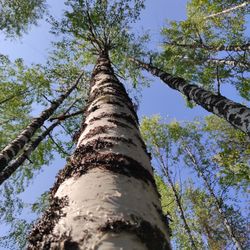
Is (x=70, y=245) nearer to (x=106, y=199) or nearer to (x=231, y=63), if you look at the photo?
(x=106, y=199)

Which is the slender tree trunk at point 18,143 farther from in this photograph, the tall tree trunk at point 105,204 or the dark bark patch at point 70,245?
the dark bark patch at point 70,245

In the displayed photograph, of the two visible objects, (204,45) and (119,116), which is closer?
(119,116)

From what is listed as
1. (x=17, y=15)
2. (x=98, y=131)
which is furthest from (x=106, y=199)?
(x=17, y=15)

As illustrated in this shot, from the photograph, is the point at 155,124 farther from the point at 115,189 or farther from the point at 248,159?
the point at 115,189

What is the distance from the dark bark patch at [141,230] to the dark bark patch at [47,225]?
245 mm

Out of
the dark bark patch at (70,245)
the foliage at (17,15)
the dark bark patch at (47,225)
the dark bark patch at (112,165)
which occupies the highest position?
the foliage at (17,15)

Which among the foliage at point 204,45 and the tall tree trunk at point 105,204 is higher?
the foliage at point 204,45

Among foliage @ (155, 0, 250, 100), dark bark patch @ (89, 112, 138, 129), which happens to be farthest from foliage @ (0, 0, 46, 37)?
dark bark patch @ (89, 112, 138, 129)

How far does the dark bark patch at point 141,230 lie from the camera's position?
1.10m

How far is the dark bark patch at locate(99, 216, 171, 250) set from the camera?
3.59 ft

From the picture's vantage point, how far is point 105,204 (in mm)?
1217

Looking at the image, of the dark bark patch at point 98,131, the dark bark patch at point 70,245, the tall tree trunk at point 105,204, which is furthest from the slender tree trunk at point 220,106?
the dark bark patch at point 70,245

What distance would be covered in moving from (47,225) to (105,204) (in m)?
0.28

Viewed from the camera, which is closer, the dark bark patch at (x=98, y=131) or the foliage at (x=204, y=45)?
the dark bark patch at (x=98, y=131)
